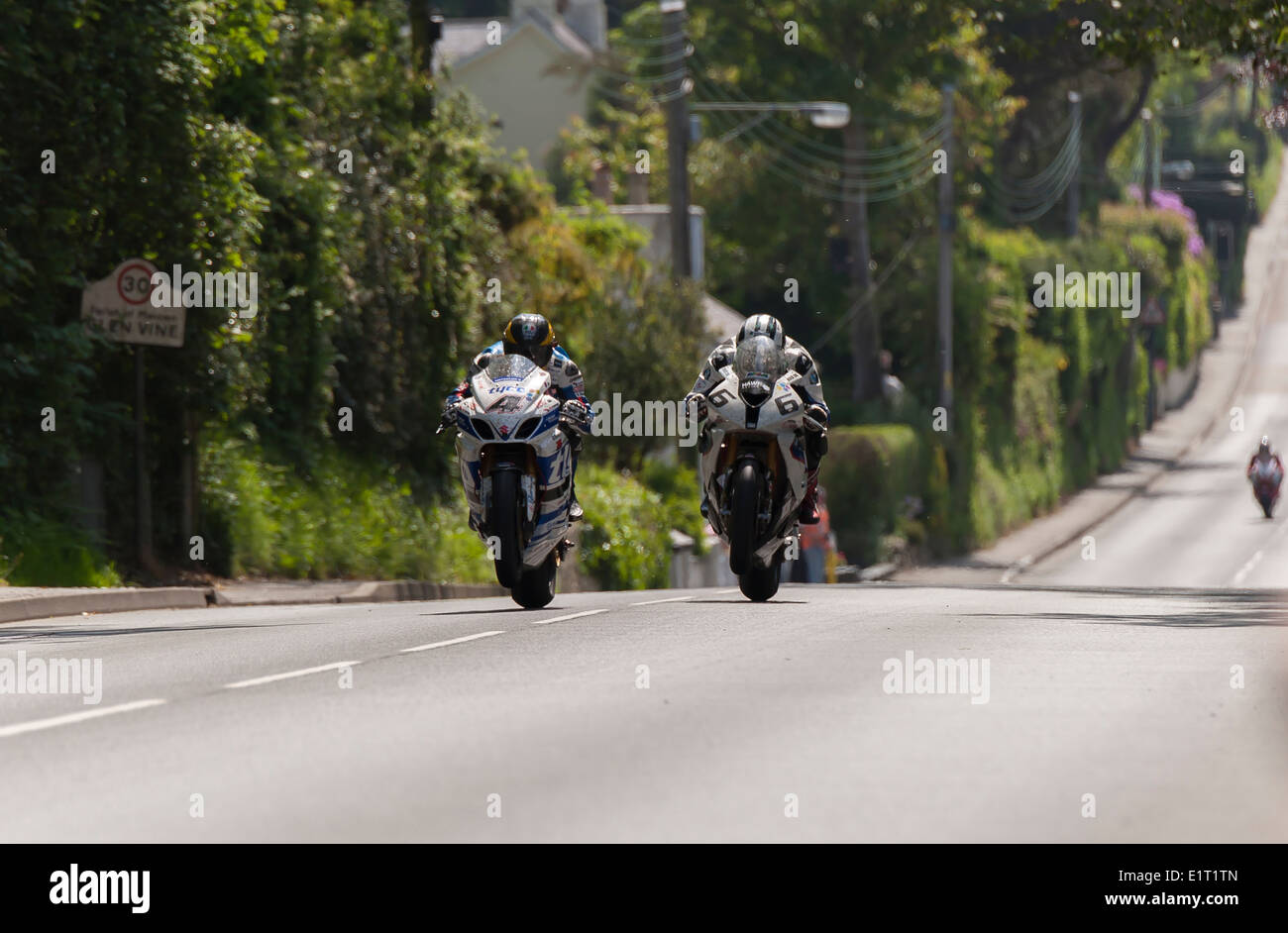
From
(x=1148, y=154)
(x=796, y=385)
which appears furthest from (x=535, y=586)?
(x=1148, y=154)

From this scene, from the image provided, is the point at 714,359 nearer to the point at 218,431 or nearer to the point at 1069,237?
the point at 218,431

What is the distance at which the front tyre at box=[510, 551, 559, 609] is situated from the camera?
51.7ft

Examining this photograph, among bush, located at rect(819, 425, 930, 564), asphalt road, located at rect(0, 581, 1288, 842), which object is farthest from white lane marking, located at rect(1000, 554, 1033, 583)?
asphalt road, located at rect(0, 581, 1288, 842)

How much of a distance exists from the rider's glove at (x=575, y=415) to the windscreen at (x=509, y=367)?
0.39m

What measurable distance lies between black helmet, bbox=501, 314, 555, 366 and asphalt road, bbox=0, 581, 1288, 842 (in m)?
2.57

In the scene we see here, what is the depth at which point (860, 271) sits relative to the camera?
49.8m

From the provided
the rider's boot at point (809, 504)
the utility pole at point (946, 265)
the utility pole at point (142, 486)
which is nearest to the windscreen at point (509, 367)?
the rider's boot at point (809, 504)

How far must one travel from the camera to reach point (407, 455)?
92.4ft

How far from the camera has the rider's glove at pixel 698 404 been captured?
15.8m

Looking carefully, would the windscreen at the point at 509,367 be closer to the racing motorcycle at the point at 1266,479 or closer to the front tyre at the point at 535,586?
the front tyre at the point at 535,586

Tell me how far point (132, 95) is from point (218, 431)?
4.12 m

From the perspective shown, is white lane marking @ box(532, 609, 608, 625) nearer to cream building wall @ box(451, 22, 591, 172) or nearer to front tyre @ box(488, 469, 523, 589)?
front tyre @ box(488, 469, 523, 589)

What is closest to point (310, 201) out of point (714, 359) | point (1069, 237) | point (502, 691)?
point (714, 359)

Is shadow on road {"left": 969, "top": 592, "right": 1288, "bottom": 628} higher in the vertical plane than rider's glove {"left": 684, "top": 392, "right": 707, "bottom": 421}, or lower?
lower
